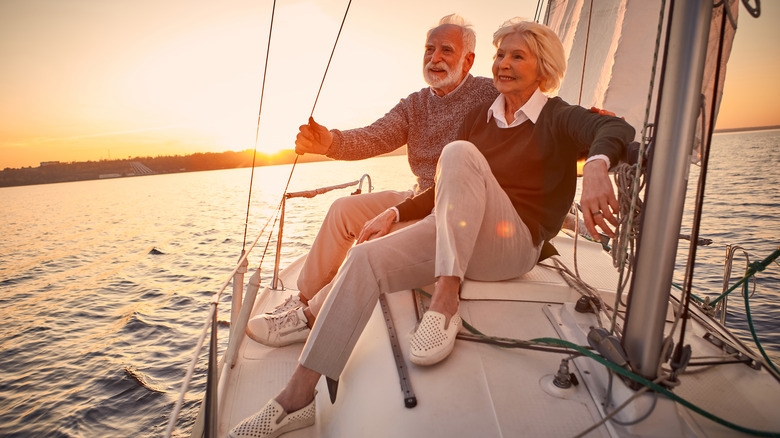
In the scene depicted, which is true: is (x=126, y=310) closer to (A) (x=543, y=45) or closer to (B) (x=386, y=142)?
(B) (x=386, y=142)

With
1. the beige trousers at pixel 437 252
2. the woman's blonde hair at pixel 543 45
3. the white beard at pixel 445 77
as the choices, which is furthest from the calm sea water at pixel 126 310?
the woman's blonde hair at pixel 543 45

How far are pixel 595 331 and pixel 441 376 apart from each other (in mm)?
450

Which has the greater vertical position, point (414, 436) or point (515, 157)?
point (515, 157)

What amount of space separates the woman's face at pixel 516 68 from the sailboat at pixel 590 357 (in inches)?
20.1

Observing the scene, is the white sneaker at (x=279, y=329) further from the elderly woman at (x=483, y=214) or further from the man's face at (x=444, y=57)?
the man's face at (x=444, y=57)

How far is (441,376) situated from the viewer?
123cm

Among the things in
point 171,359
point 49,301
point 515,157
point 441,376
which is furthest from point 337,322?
point 49,301

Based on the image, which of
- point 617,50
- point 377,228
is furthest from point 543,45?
point 617,50

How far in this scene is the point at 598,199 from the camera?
1062 mm

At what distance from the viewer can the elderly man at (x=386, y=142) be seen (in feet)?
6.61

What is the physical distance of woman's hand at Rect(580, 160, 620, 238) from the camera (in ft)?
3.44

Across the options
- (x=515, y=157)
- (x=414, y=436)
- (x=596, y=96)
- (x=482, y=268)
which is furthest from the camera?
(x=596, y=96)

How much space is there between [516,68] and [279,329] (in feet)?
5.21

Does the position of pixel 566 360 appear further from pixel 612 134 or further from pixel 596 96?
pixel 596 96
